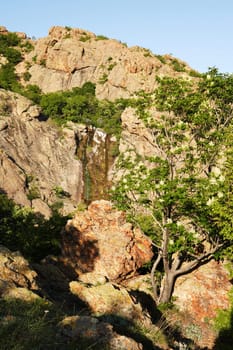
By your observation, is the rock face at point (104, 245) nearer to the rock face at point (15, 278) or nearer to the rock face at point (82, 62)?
the rock face at point (15, 278)

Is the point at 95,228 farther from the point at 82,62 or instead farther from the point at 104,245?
the point at 82,62

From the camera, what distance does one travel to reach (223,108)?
19484mm

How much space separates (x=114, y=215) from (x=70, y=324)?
1221cm

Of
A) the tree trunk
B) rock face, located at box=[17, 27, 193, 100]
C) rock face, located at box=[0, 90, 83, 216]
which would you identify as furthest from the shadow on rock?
rock face, located at box=[17, 27, 193, 100]

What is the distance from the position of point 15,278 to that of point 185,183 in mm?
8895

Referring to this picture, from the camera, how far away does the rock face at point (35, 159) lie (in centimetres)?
3509

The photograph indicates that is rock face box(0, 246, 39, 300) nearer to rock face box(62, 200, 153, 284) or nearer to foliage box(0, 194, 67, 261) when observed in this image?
rock face box(62, 200, 153, 284)

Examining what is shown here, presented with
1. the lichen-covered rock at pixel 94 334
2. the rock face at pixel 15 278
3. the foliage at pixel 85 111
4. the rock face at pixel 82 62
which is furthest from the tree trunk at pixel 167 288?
the rock face at pixel 82 62

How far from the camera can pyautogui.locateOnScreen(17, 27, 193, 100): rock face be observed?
61.0 metres

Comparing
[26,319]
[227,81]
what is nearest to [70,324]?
[26,319]

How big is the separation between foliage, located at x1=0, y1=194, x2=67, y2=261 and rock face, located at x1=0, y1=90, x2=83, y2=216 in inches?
531

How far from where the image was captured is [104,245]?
18.2 m

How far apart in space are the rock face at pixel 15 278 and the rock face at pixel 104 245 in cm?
648

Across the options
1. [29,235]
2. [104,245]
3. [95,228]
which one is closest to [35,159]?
[29,235]
